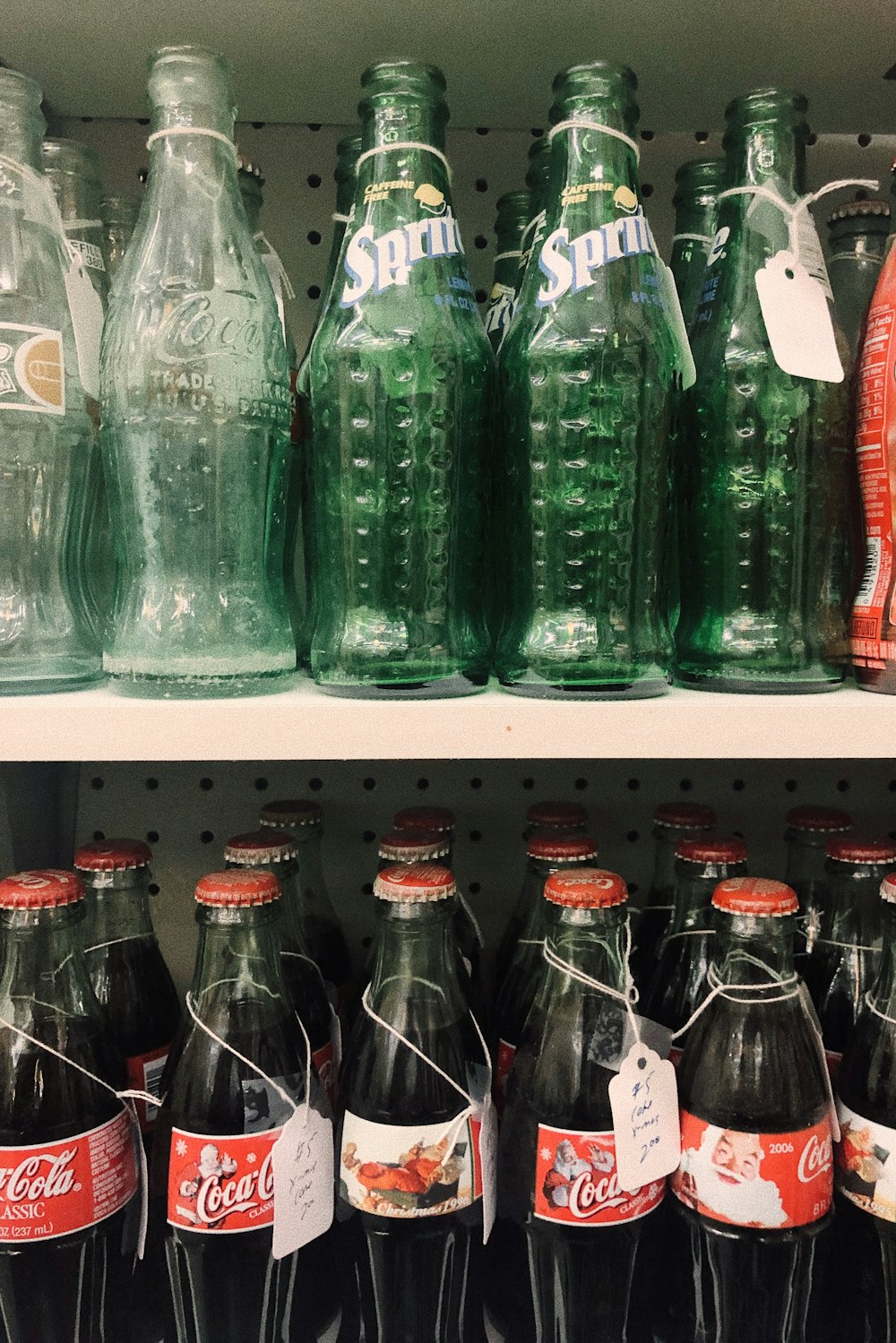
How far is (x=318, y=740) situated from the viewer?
0.56 meters

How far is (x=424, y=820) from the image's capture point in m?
0.90

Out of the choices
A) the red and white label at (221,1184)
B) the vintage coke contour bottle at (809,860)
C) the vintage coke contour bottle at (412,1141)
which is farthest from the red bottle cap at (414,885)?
the vintage coke contour bottle at (809,860)

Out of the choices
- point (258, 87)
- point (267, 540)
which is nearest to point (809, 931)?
point (267, 540)

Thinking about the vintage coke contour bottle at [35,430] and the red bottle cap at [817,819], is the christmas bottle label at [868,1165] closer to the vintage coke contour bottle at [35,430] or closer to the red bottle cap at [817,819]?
the red bottle cap at [817,819]

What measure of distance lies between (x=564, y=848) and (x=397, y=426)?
0.41 m

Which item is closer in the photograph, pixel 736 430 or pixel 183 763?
pixel 736 430

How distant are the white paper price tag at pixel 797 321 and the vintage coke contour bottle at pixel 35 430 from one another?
1.77 feet

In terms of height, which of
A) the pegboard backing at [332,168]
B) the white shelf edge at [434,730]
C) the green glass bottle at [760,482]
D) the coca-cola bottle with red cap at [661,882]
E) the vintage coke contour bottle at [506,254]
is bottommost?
the coca-cola bottle with red cap at [661,882]

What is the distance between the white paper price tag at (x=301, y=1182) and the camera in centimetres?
65

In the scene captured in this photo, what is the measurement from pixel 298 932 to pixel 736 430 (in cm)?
64

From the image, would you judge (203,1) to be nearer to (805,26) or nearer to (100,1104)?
(805,26)

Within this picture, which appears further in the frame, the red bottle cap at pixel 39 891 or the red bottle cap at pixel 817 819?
the red bottle cap at pixel 817 819

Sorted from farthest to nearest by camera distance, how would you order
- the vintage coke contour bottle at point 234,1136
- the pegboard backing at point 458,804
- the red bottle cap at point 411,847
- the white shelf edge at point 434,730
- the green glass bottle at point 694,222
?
the pegboard backing at point 458,804, the green glass bottle at point 694,222, the red bottle cap at point 411,847, the vintage coke contour bottle at point 234,1136, the white shelf edge at point 434,730

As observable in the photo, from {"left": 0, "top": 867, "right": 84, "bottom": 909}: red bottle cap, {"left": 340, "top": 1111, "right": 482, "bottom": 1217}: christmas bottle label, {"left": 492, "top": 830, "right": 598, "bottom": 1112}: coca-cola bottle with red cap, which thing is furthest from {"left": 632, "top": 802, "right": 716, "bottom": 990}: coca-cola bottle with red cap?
{"left": 0, "top": 867, "right": 84, "bottom": 909}: red bottle cap
